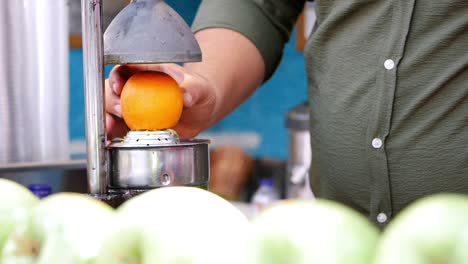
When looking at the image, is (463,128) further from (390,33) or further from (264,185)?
(264,185)

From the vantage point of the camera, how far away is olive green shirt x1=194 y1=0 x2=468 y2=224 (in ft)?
3.96

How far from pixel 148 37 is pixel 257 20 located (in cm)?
61

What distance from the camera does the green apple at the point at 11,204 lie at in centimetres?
62

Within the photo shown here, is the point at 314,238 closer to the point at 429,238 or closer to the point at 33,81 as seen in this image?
the point at 429,238

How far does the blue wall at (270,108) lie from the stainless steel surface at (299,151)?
2.66 ft

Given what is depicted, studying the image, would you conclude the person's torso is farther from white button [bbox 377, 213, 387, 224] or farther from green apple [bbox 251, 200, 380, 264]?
green apple [bbox 251, 200, 380, 264]

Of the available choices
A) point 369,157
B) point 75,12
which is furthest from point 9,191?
point 75,12

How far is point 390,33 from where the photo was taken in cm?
125

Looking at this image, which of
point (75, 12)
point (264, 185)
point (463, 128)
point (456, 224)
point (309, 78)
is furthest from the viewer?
point (264, 185)

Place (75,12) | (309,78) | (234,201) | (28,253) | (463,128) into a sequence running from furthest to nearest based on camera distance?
1. (234,201)
2. (75,12)
3. (309,78)
4. (463,128)
5. (28,253)

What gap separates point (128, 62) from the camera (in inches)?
35.0

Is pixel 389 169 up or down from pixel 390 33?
down

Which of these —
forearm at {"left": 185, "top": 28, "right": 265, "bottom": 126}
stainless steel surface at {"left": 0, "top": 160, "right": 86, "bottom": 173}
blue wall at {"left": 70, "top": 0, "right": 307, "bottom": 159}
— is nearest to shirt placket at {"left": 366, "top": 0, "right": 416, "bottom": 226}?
forearm at {"left": 185, "top": 28, "right": 265, "bottom": 126}

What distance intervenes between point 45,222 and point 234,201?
10.2 ft
